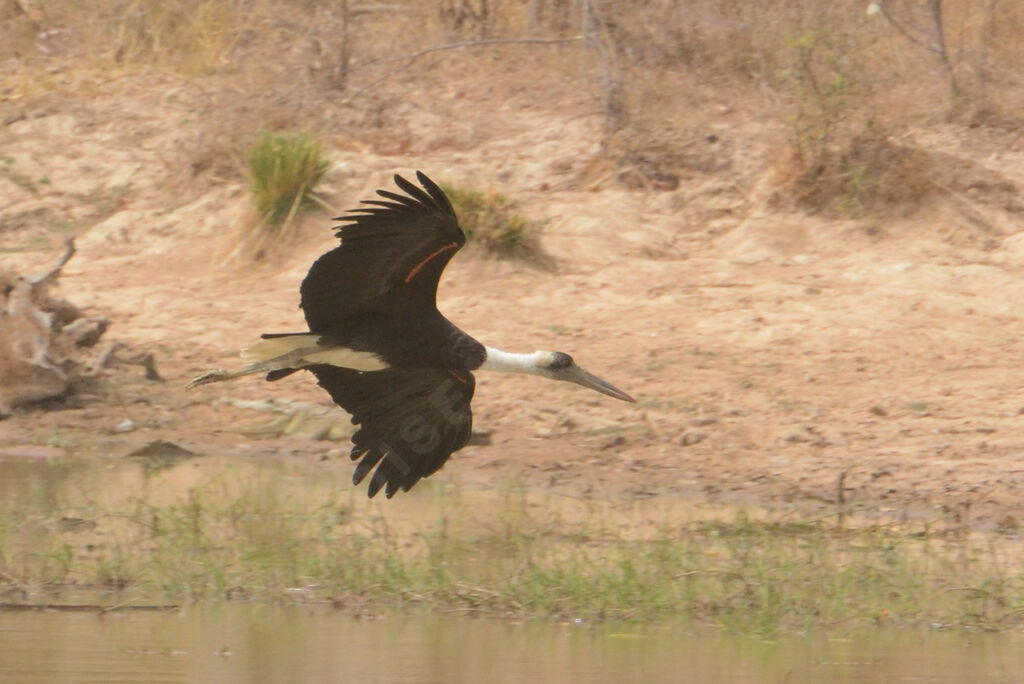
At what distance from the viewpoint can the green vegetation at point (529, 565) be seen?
511 cm

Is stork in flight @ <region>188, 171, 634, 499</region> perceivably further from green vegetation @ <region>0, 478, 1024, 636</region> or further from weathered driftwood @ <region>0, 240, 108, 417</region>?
weathered driftwood @ <region>0, 240, 108, 417</region>

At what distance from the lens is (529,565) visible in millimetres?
5332

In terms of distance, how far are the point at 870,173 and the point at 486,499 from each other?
3.90 metres

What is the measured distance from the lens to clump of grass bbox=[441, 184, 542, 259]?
9.27 metres

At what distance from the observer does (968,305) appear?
28.6 feet

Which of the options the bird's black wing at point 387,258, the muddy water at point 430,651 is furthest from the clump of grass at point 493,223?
the muddy water at point 430,651

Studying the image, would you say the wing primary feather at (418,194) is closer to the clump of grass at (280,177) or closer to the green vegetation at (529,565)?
the green vegetation at (529,565)

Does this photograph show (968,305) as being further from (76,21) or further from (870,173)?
(76,21)

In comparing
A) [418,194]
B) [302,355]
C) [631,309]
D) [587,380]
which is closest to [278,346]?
[302,355]

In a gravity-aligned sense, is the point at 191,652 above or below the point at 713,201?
below

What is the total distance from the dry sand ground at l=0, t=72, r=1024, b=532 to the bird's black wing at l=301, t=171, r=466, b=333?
75.0 inches

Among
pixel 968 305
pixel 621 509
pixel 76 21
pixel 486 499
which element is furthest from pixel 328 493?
pixel 76 21

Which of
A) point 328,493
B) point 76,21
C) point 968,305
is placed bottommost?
point 328,493

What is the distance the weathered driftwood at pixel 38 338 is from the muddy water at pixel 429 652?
3.16 meters
